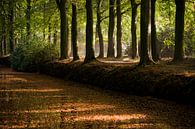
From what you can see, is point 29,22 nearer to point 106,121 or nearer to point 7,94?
point 7,94

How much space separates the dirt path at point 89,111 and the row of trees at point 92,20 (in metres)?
4.15

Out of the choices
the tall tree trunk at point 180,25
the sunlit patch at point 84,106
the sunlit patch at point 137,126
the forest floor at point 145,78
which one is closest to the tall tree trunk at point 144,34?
the forest floor at point 145,78

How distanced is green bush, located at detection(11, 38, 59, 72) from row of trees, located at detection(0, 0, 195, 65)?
5.80 ft

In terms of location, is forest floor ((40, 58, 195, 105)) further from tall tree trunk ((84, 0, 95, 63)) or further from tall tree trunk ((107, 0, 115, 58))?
tall tree trunk ((107, 0, 115, 58))

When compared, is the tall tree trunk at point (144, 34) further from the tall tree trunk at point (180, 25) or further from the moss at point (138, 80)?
the tall tree trunk at point (180, 25)

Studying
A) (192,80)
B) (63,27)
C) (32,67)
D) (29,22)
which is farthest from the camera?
(29,22)

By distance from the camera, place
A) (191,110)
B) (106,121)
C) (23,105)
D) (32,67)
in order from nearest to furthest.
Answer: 1. (106,121)
2. (191,110)
3. (23,105)
4. (32,67)

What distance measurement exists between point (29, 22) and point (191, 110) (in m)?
31.7

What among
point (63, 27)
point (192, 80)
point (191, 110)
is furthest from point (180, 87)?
point (63, 27)

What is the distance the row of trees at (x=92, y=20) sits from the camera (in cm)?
1853

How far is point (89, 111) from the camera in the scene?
12.6 meters

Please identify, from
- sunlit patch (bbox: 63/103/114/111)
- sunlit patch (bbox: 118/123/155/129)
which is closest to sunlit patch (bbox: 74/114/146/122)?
sunlit patch (bbox: 118/123/155/129)

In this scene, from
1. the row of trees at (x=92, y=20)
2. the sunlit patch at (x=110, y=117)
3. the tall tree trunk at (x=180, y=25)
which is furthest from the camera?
the tall tree trunk at (x=180, y=25)

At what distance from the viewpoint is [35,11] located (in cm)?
4262
